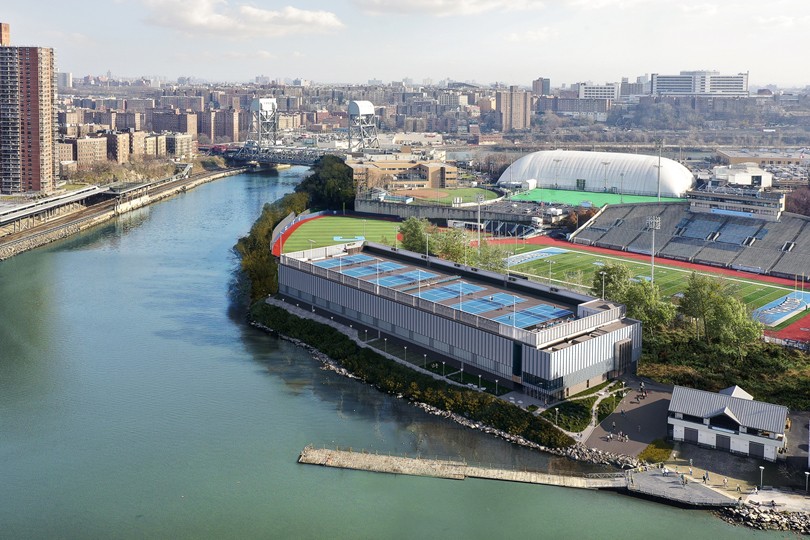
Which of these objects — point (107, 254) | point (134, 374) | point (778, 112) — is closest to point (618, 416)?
point (134, 374)

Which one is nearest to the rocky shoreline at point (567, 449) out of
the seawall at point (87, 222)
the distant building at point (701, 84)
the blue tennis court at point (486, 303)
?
the blue tennis court at point (486, 303)

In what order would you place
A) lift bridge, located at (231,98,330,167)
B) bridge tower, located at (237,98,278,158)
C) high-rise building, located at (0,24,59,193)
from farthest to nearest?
bridge tower, located at (237,98,278,158) < lift bridge, located at (231,98,330,167) < high-rise building, located at (0,24,59,193)

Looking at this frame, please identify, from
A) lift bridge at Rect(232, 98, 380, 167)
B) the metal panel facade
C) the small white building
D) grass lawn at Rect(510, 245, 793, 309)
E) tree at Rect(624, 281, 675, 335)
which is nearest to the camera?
the small white building

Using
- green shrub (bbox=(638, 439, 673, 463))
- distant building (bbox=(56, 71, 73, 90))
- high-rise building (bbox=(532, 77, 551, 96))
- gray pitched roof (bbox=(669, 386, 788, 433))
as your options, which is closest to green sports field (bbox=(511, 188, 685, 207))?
gray pitched roof (bbox=(669, 386, 788, 433))

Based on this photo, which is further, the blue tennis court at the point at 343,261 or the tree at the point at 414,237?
the tree at the point at 414,237

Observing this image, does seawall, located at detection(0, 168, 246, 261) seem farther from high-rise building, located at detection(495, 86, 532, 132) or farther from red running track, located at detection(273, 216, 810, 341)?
high-rise building, located at detection(495, 86, 532, 132)

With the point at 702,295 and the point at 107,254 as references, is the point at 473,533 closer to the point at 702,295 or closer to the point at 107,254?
the point at 702,295

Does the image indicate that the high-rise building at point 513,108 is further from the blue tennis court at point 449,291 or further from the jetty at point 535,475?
the jetty at point 535,475
